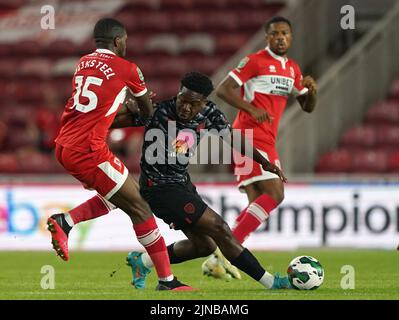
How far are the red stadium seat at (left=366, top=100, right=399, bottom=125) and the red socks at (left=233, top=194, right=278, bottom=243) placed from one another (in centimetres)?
735

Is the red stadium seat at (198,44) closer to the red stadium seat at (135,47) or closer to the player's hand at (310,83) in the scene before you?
the red stadium seat at (135,47)

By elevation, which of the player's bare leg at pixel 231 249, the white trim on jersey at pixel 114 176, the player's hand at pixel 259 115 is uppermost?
the player's hand at pixel 259 115

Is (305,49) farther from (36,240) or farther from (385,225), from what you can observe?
(36,240)

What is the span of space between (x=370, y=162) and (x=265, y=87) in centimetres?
609

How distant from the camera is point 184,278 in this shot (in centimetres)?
1006

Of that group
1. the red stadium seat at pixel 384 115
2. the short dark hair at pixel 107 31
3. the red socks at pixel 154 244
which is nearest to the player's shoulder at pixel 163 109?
the short dark hair at pixel 107 31

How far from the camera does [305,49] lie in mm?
17266

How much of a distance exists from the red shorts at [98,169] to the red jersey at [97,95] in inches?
2.1

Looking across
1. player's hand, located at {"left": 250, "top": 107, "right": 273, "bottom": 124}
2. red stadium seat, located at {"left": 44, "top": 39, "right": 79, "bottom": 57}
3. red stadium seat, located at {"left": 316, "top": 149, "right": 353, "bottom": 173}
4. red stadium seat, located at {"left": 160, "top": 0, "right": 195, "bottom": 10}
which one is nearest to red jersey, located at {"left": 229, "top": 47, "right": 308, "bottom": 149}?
player's hand, located at {"left": 250, "top": 107, "right": 273, "bottom": 124}

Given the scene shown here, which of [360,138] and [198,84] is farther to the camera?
[360,138]

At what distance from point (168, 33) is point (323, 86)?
13.9ft

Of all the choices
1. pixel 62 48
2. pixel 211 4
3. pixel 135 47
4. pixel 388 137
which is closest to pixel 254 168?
pixel 388 137

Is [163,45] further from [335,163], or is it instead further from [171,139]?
[171,139]

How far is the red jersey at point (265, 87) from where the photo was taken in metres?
10.1
